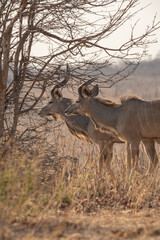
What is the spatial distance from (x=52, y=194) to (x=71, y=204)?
2.19 m

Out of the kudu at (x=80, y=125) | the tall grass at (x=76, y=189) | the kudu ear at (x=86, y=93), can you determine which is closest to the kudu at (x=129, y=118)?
the kudu ear at (x=86, y=93)

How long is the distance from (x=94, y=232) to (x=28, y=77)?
4.76m

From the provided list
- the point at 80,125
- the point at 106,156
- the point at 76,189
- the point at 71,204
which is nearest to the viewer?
the point at 71,204

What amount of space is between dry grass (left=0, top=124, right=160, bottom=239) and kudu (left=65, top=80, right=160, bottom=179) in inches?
17.2

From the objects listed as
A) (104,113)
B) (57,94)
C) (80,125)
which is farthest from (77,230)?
(57,94)

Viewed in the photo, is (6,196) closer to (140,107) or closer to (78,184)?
Answer: (78,184)

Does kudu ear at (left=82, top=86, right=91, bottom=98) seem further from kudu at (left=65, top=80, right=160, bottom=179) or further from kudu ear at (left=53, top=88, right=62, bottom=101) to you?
kudu ear at (left=53, top=88, right=62, bottom=101)

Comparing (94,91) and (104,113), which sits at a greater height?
(94,91)

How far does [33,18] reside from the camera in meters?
8.30

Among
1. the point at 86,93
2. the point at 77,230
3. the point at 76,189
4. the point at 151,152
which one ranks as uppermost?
the point at 86,93

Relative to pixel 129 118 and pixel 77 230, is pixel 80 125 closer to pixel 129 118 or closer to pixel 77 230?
pixel 129 118

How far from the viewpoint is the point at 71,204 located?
17.8 ft

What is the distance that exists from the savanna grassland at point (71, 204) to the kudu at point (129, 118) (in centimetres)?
43

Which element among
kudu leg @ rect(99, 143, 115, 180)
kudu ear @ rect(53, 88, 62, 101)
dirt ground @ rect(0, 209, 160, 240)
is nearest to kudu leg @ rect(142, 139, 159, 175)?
kudu leg @ rect(99, 143, 115, 180)
